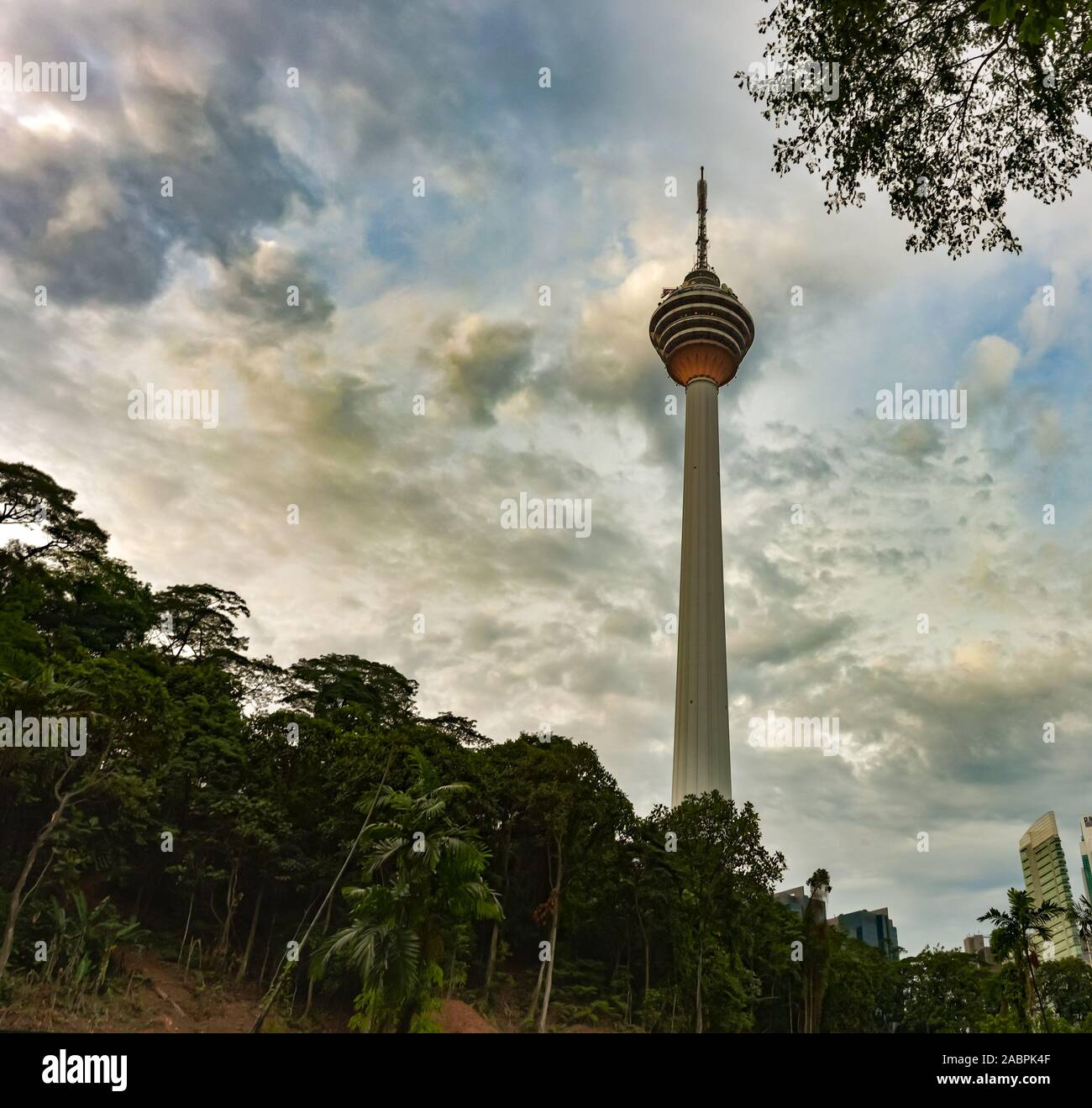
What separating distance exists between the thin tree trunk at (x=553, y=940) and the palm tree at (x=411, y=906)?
1431 cm

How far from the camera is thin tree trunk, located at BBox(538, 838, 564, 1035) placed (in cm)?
3172

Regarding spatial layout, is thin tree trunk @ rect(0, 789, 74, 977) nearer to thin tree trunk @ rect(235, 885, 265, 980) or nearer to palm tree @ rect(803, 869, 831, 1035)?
thin tree trunk @ rect(235, 885, 265, 980)

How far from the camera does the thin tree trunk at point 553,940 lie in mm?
31719

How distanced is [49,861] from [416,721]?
68.0ft

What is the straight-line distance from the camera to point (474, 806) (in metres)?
35.4

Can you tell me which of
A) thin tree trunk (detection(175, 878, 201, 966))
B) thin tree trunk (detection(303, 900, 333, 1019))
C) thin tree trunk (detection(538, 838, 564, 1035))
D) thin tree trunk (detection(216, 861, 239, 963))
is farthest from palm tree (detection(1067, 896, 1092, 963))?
thin tree trunk (detection(175, 878, 201, 966))

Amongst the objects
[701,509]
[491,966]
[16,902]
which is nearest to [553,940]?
[491,966]

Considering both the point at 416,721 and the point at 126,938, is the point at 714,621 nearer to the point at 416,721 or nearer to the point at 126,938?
the point at 416,721

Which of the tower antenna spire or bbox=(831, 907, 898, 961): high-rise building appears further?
bbox=(831, 907, 898, 961): high-rise building

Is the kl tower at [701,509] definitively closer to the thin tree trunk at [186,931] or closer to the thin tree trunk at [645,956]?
the thin tree trunk at [645,956]

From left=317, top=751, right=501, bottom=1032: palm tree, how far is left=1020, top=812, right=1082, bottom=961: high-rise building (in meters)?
102

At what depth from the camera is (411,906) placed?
60.7 ft
